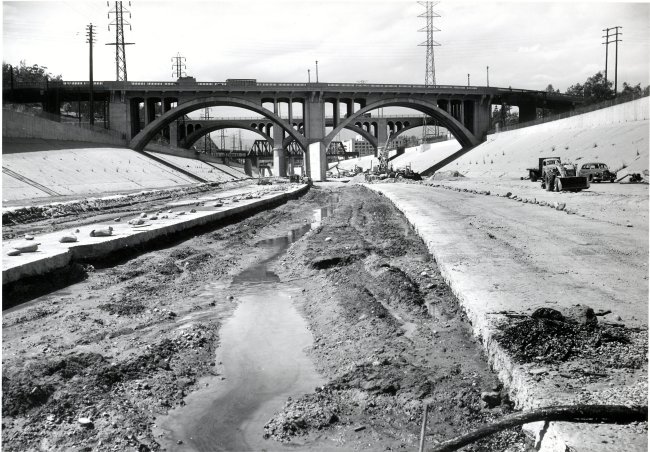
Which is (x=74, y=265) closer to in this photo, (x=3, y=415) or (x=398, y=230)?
(x=3, y=415)

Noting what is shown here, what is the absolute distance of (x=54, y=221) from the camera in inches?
765

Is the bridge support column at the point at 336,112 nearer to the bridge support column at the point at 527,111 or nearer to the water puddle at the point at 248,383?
the bridge support column at the point at 527,111

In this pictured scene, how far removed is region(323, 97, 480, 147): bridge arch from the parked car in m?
48.5

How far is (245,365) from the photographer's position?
612cm

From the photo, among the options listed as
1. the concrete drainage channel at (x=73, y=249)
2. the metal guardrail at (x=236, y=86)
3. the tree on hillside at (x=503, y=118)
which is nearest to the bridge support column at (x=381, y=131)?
the tree on hillside at (x=503, y=118)

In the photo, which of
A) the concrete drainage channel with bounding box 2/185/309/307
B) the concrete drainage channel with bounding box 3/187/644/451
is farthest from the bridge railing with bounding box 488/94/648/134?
the concrete drainage channel with bounding box 3/187/644/451

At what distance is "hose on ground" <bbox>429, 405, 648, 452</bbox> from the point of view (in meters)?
3.36

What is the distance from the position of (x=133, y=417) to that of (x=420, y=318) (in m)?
3.74

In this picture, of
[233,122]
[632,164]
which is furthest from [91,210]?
[233,122]

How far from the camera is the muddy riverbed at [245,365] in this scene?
4301 millimetres

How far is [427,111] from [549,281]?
260ft

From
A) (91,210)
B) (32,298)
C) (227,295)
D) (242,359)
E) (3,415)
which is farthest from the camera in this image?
(91,210)

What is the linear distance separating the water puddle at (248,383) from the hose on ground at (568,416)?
4.83ft

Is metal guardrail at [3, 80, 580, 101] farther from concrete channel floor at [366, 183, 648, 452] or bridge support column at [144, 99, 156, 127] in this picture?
concrete channel floor at [366, 183, 648, 452]
